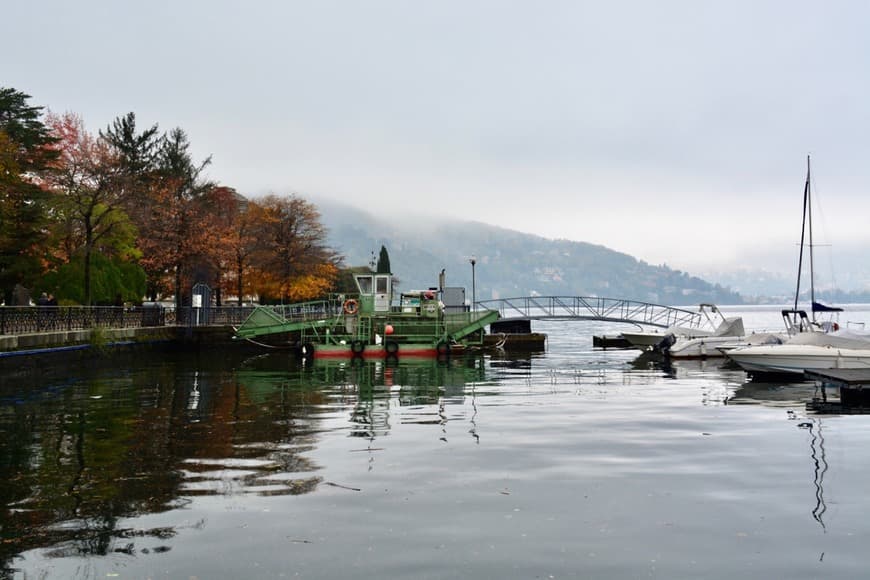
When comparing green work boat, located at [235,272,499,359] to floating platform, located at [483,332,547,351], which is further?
floating platform, located at [483,332,547,351]

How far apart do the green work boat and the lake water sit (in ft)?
73.7

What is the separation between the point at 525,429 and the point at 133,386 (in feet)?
54.4

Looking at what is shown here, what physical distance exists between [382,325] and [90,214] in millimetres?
18190

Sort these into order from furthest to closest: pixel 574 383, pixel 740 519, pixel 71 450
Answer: pixel 574 383, pixel 71 450, pixel 740 519

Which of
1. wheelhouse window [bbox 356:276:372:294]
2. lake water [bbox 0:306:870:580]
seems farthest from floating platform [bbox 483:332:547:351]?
lake water [bbox 0:306:870:580]

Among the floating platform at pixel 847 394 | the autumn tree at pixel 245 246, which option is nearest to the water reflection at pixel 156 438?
the floating platform at pixel 847 394

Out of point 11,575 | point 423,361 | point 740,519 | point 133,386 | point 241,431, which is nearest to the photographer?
point 11,575

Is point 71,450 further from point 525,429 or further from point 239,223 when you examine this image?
point 239,223

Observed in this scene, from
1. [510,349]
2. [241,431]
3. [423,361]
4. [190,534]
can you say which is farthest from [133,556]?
[510,349]

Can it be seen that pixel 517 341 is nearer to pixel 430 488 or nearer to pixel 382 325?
pixel 382 325

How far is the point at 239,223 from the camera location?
77.0m

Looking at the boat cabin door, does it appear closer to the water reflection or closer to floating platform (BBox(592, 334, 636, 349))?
the water reflection

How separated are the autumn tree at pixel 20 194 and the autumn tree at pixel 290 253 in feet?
77.0

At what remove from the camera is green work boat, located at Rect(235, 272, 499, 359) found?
154ft
